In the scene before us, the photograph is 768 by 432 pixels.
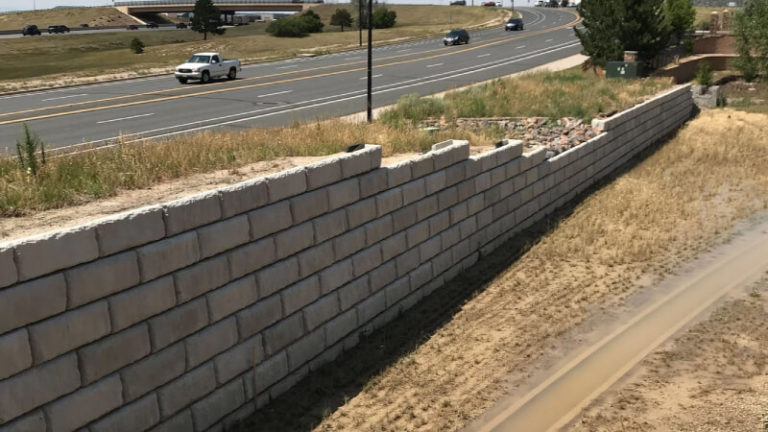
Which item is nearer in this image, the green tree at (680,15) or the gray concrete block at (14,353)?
the gray concrete block at (14,353)

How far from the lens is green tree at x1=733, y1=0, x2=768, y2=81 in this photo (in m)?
34.4

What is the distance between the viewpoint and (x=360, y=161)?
9352mm

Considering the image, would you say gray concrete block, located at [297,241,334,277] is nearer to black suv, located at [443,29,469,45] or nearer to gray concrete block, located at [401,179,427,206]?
gray concrete block, located at [401,179,427,206]

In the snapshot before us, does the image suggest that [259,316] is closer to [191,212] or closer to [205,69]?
[191,212]

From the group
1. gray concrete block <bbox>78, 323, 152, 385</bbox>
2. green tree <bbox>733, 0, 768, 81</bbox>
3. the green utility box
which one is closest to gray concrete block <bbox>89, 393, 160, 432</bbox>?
gray concrete block <bbox>78, 323, 152, 385</bbox>

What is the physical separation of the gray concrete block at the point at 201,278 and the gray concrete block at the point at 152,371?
1.66 feet

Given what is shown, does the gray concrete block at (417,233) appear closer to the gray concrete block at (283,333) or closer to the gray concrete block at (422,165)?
the gray concrete block at (422,165)

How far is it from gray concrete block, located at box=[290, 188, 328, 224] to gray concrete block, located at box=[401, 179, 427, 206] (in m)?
1.93

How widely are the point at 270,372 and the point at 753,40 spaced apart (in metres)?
34.8

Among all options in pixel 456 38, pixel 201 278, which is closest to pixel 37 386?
pixel 201 278

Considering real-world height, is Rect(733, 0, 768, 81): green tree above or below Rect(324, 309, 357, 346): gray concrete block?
above

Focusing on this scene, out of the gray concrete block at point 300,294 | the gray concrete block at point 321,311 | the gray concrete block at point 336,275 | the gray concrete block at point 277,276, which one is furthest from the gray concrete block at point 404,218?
the gray concrete block at point 277,276

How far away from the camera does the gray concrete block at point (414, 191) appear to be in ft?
34.1

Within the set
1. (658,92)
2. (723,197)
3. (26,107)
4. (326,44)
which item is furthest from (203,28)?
(723,197)
